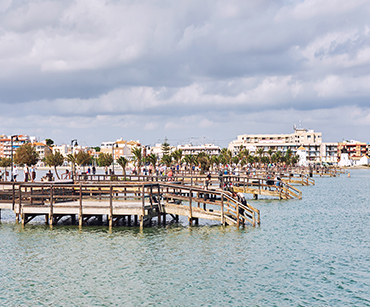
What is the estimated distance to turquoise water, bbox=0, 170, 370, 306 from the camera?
15.1m

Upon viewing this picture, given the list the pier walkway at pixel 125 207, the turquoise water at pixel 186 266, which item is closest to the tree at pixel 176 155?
the pier walkway at pixel 125 207

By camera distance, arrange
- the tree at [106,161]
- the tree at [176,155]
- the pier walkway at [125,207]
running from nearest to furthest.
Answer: the pier walkway at [125,207] < the tree at [176,155] < the tree at [106,161]

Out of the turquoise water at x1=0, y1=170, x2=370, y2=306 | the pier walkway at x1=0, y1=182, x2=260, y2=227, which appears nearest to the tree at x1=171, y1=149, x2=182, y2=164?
the pier walkway at x1=0, y1=182, x2=260, y2=227

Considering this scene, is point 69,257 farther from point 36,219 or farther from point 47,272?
point 36,219

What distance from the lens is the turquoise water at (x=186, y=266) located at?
1509 cm

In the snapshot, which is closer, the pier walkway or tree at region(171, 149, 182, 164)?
the pier walkway

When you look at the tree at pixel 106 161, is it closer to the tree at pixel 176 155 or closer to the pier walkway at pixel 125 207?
the tree at pixel 176 155

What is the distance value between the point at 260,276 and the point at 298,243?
7.24 metres

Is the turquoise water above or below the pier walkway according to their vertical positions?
below

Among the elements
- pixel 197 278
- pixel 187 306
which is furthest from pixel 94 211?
pixel 187 306

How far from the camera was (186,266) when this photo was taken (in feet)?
61.8

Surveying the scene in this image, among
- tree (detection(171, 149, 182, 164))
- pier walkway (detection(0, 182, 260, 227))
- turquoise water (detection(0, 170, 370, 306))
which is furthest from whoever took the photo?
tree (detection(171, 149, 182, 164))

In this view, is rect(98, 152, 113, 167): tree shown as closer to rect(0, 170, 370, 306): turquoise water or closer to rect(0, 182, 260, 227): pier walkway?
rect(0, 182, 260, 227): pier walkway

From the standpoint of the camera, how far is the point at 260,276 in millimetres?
17562
